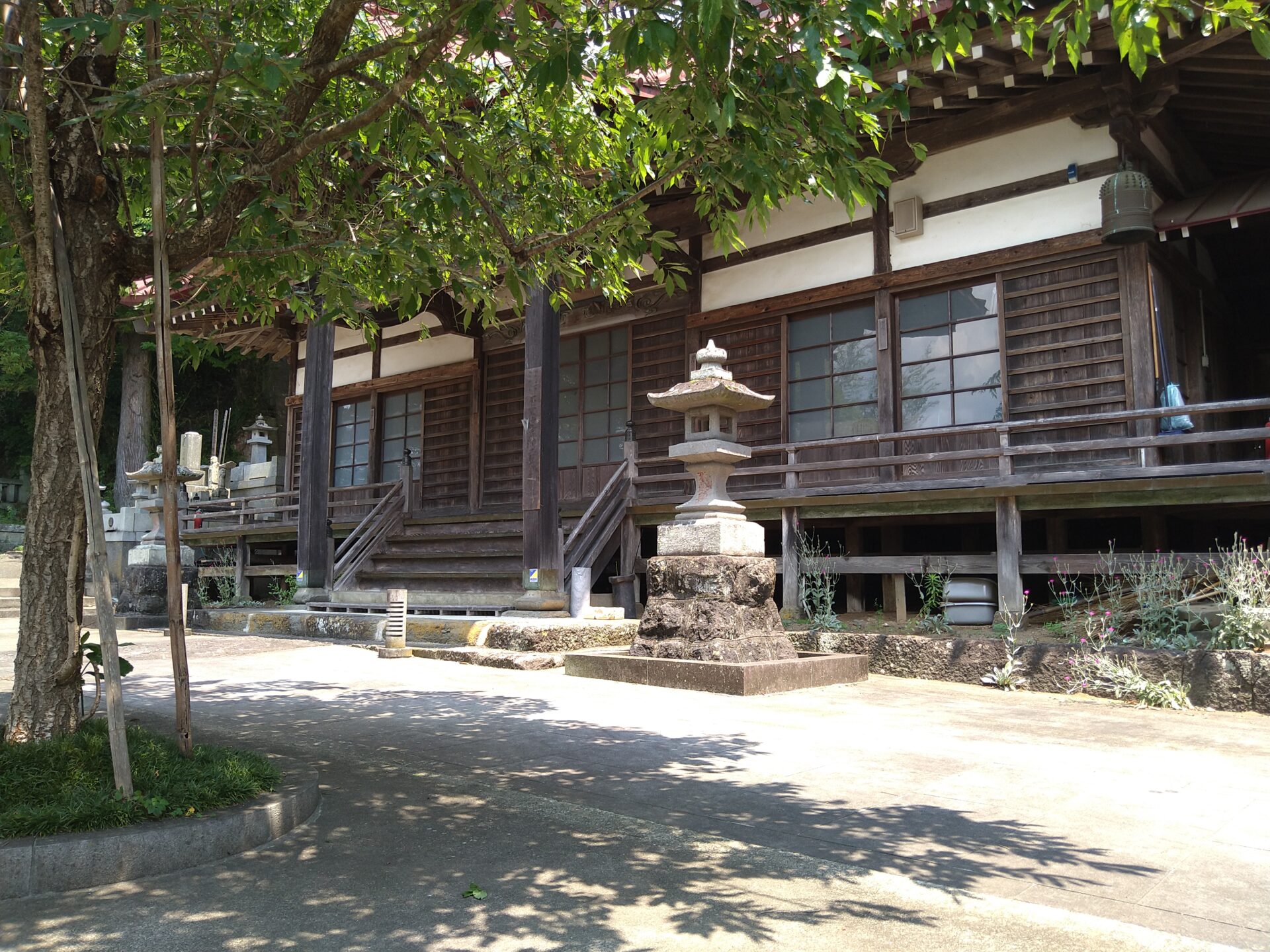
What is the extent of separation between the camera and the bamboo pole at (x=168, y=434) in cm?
338

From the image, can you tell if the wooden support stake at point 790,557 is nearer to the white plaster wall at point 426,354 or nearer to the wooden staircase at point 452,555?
Answer: the wooden staircase at point 452,555

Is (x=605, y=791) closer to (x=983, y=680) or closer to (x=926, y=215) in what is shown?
(x=983, y=680)

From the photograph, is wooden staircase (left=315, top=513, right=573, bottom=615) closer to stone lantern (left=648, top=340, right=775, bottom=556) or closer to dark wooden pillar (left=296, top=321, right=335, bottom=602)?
dark wooden pillar (left=296, top=321, right=335, bottom=602)

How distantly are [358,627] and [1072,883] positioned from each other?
879 centimetres

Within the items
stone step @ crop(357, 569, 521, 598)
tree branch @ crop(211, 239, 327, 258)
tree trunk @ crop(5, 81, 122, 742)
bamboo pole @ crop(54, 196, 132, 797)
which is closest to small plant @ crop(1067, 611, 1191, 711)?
stone step @ crop(357, 569, 521, 598)

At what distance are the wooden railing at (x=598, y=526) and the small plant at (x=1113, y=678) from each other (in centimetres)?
506

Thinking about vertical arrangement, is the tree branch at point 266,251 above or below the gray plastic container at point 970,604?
above

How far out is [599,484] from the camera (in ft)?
42.7

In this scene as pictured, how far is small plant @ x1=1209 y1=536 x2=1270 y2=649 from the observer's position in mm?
6426

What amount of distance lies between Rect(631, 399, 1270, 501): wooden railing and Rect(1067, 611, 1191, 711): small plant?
1474 millimetres

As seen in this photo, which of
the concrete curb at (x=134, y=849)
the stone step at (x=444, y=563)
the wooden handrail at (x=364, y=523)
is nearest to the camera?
the concrete curb at (x=134, y=849)

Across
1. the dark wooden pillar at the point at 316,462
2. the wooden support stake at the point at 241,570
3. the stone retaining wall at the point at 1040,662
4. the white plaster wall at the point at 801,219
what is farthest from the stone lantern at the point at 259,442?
the stone retaining wall at the point at 1040,662

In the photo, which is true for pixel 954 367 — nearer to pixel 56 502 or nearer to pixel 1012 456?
pixel 1012 456

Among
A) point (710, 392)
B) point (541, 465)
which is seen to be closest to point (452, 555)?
point (541, 465)
